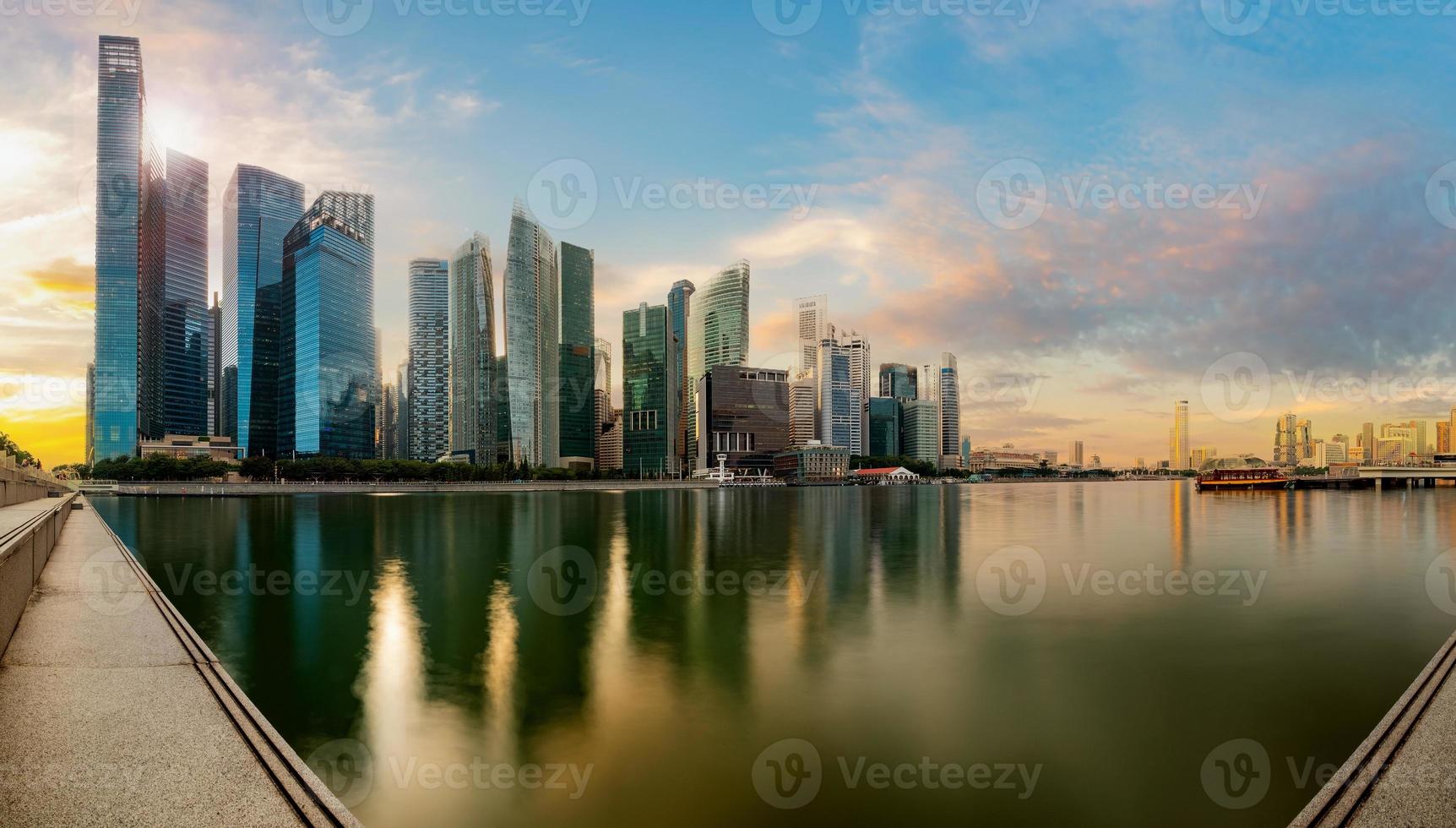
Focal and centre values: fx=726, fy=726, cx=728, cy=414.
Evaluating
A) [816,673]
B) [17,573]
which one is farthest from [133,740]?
[816,673]

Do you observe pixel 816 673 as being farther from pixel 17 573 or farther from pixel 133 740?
pixel 17 573

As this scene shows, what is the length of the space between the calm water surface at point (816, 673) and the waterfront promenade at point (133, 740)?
7.33 ft

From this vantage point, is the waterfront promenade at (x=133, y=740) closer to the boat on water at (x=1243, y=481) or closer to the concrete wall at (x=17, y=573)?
the concrete wall at (x=17, y=573)

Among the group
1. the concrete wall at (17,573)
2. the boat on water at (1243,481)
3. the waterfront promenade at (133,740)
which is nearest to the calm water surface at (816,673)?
the waterfront promenade at (133,740)

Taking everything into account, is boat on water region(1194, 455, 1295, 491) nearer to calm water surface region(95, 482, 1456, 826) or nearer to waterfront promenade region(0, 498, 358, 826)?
calm water surface region(95, 482, 1456, 826)

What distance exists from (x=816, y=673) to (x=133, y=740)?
520 inches

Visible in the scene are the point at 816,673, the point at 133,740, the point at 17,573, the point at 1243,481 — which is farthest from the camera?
the point at 1243,481

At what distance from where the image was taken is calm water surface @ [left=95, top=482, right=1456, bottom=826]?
11516 millimetres

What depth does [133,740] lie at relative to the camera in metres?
9.56

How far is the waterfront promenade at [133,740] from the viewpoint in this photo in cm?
775

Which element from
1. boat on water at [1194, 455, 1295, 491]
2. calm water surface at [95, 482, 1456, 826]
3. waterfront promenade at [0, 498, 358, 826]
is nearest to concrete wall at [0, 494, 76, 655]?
waterfront promenade at [0, 498, 358, 826]

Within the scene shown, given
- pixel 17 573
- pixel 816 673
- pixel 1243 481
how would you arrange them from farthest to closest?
pixel 1243 481, pixel 816 673, pixel 17 573

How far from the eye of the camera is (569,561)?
40.3m

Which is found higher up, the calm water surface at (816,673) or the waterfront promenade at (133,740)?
the waterfront promenade at (133,740)
